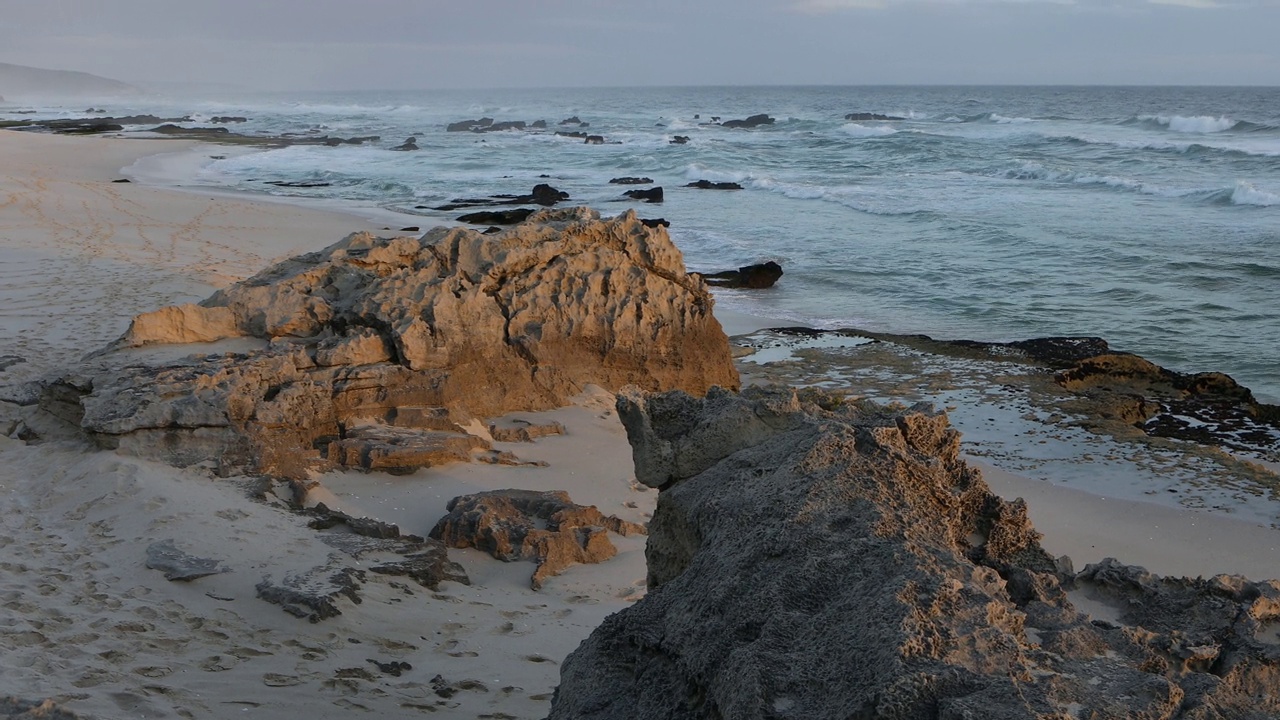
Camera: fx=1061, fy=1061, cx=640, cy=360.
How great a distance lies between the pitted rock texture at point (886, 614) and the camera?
2229 mm

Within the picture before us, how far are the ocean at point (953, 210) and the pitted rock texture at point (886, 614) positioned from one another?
311 inches

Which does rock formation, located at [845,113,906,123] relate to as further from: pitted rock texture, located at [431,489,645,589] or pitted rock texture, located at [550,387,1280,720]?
pitted rock texture, located at [550,387,1280,720]

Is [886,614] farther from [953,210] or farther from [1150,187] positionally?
[1150,187]

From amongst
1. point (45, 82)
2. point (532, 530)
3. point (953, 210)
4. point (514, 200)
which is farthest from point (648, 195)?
point (45, 82)

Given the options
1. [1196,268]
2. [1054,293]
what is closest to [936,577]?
[1054,293]

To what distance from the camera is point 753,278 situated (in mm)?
14008

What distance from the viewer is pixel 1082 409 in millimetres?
8812

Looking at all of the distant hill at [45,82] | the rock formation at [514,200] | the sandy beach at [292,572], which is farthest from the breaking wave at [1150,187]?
the distant hill at [45,82]

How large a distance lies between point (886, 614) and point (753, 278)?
11808 millimetres

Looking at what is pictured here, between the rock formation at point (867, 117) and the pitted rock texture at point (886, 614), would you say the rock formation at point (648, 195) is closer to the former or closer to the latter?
the pitted rock texture at point (886, 614)

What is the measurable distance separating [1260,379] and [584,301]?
6754 millimetres

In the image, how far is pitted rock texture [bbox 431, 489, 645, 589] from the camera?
5195 millimetres

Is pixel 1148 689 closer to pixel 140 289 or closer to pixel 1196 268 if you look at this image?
pixel 140 289

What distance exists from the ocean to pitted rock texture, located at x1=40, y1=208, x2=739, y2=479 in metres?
4.43
